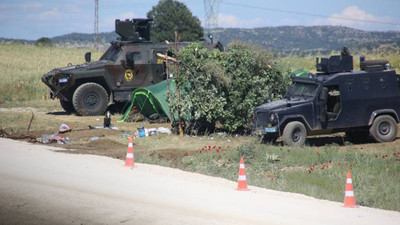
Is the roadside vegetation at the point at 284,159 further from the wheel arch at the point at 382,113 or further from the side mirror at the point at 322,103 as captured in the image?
the side mirror at the point at 322,103

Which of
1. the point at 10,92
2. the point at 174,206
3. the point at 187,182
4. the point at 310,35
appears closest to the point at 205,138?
the point at 187,182

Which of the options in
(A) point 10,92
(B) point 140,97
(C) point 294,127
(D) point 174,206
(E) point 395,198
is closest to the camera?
(D) point 174,206

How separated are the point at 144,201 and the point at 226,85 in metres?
10.2

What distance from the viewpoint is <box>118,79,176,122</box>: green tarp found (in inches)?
883

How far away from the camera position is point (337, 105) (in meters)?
18.6

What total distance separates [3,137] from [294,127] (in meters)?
8.17

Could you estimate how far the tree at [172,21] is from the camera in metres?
91.6

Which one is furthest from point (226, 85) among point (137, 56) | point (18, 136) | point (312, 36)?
point (312, 36)

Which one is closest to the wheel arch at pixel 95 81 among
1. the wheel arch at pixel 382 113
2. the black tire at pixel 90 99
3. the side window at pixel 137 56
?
the black tire at pixel 90 99

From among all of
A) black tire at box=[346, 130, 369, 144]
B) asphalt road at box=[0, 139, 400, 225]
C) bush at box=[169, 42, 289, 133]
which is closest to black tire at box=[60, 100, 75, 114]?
bush at box=[169, 42, 289, 133]

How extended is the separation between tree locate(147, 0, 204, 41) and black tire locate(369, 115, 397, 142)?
71.3 m

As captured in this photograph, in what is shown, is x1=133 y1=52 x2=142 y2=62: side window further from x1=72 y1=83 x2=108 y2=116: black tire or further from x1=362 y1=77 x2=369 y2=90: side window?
x1=362 y1=77 x2=369 y2=90: side window

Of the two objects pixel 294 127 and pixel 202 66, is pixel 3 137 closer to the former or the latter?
pixel 202 66

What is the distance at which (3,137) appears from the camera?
19188mm
